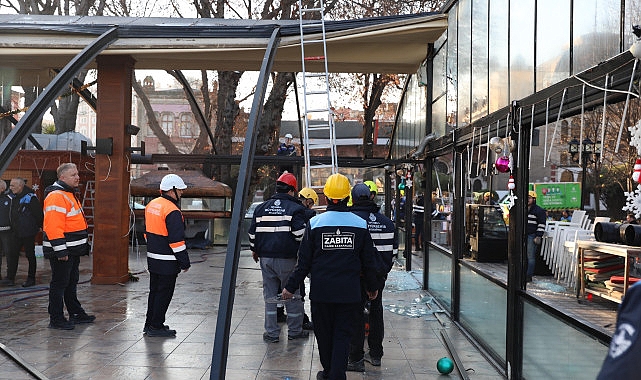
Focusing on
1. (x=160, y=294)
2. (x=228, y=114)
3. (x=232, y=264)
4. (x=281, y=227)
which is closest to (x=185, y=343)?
(x=160, y=294)

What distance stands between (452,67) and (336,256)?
229 inches

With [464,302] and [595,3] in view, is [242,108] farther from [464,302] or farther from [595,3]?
[595,3]

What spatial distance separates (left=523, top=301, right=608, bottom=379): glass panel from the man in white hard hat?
3821mm

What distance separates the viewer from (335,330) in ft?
18.3

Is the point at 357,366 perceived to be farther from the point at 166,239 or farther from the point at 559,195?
the point at 559,195

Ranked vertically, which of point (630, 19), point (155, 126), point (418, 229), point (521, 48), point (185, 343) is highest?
point (155, 126)

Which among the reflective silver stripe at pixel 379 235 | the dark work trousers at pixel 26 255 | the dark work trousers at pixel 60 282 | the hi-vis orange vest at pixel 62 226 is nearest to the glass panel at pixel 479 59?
the reflective silver stripe at pixel 379 235

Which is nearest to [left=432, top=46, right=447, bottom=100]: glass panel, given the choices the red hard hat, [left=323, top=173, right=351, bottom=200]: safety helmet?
the red hard hat

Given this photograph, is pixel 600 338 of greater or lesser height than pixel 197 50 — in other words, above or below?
below

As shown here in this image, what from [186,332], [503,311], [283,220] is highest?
[283,220]

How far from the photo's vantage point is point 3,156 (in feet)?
18.4

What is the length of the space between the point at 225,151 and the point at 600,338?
55.8ft

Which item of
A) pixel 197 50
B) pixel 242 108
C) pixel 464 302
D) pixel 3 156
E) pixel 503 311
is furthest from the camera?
pixel 242 108

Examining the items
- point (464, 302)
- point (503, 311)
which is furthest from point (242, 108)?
point (503, 311)
